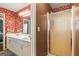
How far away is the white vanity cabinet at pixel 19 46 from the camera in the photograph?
190 cm

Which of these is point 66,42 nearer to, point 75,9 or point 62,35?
point 62,35

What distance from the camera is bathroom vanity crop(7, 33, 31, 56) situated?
1900mm

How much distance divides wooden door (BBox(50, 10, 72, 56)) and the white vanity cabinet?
325 mm

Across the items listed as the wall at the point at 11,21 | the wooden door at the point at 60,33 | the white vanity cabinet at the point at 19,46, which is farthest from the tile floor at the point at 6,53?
the wooden door at the point at 60,33

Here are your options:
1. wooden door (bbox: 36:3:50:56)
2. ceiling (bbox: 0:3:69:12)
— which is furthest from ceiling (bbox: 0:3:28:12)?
wooden door (bbox: 36:3:50:56)

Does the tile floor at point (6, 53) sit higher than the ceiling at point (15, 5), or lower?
lower

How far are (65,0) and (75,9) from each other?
0.20 metres

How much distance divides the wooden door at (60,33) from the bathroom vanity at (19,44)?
325 millimetres

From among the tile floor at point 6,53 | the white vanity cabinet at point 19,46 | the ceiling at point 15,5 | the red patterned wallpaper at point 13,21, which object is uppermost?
the ceiling at point 15,5

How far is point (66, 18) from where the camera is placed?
186 centimetres

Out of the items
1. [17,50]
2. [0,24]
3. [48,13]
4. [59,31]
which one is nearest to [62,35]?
[59,31]

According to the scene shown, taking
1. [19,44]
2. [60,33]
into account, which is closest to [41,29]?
[60,33]

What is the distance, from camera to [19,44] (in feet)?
6.28

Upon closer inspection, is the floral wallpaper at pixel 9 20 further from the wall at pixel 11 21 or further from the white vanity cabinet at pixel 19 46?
the white vanity cabinet at pixel 19 46
